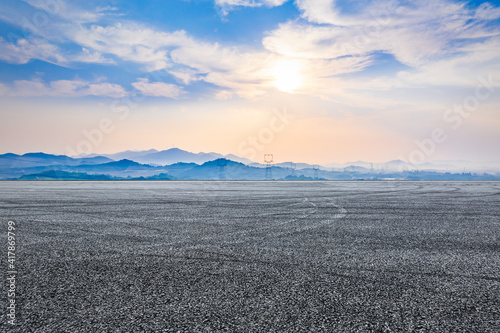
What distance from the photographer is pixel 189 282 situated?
505cm

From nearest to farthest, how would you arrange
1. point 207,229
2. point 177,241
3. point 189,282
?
1. point 189,282
2. point 177,241
3. point 207,229

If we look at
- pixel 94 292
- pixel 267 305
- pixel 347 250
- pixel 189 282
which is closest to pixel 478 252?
pixel 347 250

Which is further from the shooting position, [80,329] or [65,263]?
[65,263]

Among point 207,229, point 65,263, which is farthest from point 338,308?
point 207,229

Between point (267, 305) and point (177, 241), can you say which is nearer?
point (267, 305)

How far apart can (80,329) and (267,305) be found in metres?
1.96

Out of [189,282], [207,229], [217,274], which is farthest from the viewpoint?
[207,229]

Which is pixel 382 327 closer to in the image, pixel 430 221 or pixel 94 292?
pixel 94 292

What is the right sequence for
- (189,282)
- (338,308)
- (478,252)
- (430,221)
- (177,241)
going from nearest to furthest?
(338,308)
(189,282)
(478,252)
(177,241)
(430,221)

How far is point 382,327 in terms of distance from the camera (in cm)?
360

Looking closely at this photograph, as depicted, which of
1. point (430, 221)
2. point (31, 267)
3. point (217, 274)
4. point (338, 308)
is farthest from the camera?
point (430, 221)

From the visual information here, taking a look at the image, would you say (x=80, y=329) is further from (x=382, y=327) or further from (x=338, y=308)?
(x=382, y=327)

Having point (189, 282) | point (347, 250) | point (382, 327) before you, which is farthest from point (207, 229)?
point (382, 327)

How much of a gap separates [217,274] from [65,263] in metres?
2.73
